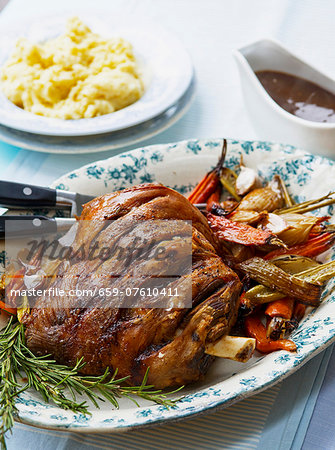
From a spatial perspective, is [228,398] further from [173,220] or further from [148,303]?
[173,220]

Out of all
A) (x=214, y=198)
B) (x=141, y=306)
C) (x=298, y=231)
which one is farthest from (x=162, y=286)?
(x=214, y=198)

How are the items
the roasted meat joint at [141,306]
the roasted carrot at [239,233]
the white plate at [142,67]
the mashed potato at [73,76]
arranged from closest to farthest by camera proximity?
the roasted meat joint at [141,306] < the roasted carrot at [239,233] < the white plate at [142,67] < the mashed potato at [73,76]

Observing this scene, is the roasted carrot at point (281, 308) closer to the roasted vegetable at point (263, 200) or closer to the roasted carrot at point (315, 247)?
the roasted carrot at point (315, 247)

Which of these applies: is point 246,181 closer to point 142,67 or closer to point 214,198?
point 214,198

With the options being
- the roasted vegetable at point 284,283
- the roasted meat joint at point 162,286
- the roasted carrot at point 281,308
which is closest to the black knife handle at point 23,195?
the roasted meat joint at point 162,286

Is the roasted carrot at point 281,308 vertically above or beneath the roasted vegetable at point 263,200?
beneath
